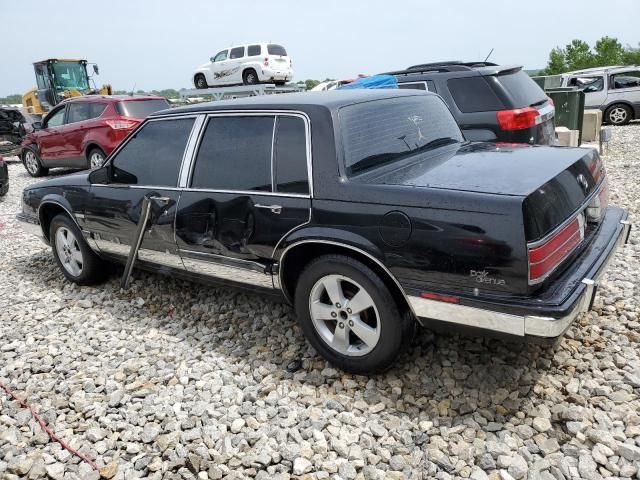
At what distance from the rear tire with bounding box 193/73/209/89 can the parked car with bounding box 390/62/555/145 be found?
15823 millimetres

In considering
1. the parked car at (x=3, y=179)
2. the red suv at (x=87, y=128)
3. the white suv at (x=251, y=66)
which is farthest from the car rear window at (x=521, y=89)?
the white suv at (x=251, y=66)

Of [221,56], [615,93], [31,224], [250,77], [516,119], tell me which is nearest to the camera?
[31,224]

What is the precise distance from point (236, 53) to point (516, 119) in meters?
15.6

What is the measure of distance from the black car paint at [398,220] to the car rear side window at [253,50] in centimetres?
1626

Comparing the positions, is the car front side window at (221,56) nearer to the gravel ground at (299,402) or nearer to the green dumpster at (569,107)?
the green dumpster at (569,107)

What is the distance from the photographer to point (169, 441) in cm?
276

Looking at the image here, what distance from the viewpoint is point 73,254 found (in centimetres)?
498

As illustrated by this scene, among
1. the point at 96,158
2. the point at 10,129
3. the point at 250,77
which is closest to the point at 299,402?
the point at 96,158

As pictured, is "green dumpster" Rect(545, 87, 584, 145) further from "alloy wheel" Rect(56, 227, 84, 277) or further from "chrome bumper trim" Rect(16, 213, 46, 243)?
"chrome bumper trim" Rect(16, 213, 46, 243)

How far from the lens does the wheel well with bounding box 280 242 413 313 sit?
2.88 m

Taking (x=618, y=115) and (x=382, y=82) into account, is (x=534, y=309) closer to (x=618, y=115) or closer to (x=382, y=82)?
(x=382, y=82)

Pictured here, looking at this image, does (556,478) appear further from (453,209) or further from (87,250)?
(87,250)

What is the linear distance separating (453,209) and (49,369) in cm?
291

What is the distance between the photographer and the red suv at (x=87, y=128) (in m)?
10.4
